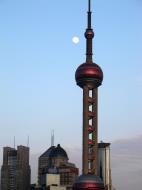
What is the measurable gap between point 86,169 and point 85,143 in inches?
428

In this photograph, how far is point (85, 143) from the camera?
655ft

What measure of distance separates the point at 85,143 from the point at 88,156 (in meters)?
5.56

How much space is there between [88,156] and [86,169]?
233 inches

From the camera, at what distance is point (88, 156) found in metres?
198

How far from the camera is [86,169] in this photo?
199625 millimetres
